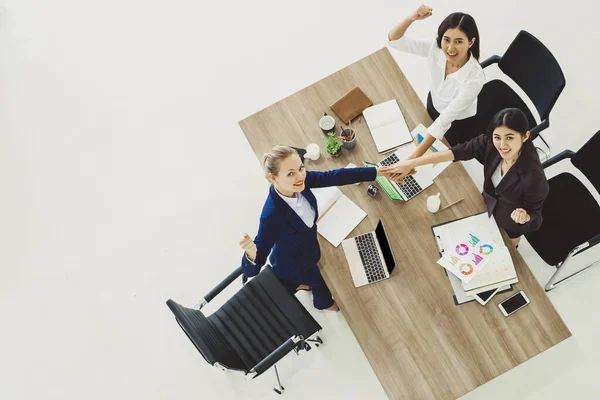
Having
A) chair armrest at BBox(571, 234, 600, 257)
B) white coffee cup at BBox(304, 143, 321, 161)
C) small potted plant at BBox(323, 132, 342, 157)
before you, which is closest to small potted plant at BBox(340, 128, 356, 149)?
small potted plant at BBox(323, 132, 342, 157)

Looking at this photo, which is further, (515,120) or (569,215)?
(569,215)

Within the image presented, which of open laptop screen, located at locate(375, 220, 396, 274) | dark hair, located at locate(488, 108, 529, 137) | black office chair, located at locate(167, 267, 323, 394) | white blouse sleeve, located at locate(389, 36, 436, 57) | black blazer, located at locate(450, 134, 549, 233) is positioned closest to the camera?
dark hair, located at locate(488, 108, 529, 137)

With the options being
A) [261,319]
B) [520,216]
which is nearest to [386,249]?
[520,216]

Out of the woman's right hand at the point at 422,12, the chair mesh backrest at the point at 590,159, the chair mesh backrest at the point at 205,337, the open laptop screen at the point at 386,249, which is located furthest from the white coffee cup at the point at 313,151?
the chair mesh backrest at the point at 590,159

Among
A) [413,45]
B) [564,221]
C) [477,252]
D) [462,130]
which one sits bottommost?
[564,221]

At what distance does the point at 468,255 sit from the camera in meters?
2.57

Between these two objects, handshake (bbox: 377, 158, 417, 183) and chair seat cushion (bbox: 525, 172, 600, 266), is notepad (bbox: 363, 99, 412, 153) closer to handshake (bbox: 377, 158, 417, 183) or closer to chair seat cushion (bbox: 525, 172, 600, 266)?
handshake (bbox: 377, 158, 417, 183)

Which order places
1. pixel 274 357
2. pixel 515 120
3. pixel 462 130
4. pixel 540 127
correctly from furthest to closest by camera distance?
pixel 462 130 < pixel 540 127 < pixel 274 357 < pixel 515 120

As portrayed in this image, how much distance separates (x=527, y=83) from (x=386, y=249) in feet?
4.68

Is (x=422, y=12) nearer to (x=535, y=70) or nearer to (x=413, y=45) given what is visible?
(x=413, y=45)

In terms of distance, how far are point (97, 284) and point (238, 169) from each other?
53.2 inches

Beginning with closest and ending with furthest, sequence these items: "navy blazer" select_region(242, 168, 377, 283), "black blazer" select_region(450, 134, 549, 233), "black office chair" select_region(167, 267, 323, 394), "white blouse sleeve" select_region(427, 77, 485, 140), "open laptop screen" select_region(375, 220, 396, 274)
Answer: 1. "black blazer" select_region(450, 134, 549, 233)
2. "open laptop screen" select_region(375, 220, 396, 274)
3. "navy blazer" select_region(242, 168, 377, 283)
4. "white blouse sleeve" select_region(427, 77, 485, 140)
5. "black office chair" select_region(167, 267, 323, 394)

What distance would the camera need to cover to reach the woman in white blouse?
2.75 metres

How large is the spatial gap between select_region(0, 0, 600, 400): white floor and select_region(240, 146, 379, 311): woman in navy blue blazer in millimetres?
896
